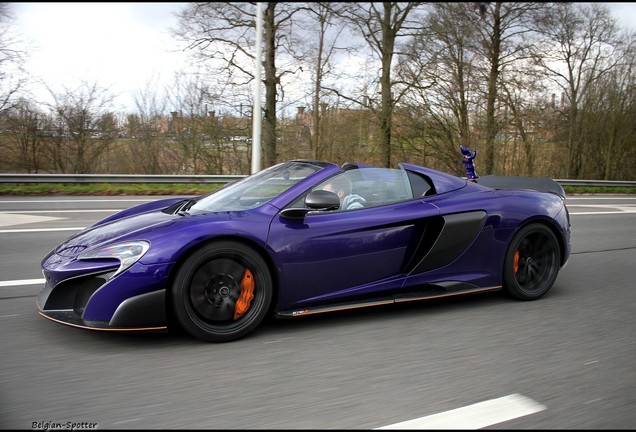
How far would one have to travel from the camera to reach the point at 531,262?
16.2ft

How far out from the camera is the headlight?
3.39 m

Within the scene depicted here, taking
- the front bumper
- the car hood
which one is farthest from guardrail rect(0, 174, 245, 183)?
the front bumper

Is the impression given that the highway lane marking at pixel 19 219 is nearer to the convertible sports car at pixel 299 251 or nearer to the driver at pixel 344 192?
the convertible sports car at pixel 299 251

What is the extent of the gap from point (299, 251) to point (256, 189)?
0.81 meters

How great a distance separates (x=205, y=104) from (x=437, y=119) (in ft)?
30.5

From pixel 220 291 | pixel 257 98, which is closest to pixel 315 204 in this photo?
pixel 220 291

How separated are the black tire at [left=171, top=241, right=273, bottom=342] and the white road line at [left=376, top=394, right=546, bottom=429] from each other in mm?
1437

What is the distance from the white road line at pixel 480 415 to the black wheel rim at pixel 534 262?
2.13 metres

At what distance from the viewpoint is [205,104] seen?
21.2 m

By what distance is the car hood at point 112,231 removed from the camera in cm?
369

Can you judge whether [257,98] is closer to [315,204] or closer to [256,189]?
[256,189]

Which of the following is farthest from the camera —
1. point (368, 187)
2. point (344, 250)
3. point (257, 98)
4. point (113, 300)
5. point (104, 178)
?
point (104, 178)

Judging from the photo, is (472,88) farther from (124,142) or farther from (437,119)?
(124,142)

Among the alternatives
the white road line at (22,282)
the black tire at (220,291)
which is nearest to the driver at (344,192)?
the black tire at (220,291)
